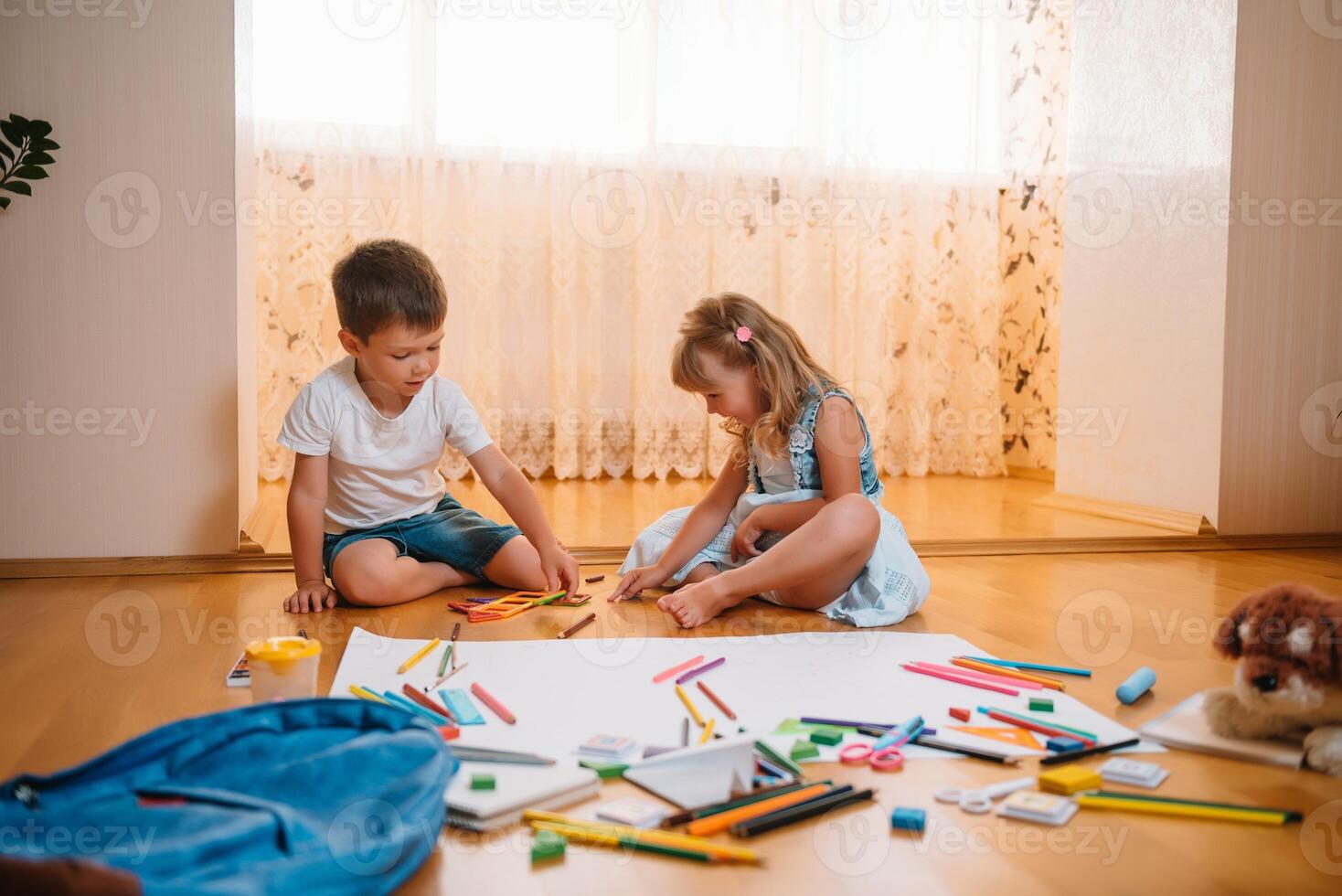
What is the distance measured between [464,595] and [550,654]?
0.43 m

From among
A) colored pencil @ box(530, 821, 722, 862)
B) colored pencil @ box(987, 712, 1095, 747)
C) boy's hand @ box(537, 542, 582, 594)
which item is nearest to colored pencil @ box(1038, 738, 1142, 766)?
colored pencil @ box(987, 712, 1095, 747)

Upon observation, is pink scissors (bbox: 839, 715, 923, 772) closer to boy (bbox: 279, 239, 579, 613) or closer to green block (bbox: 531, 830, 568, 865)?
green block (bbox: 531, 830, 568, 865)

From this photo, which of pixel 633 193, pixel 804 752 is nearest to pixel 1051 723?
pixel 804 752

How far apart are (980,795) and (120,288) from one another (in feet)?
5.22

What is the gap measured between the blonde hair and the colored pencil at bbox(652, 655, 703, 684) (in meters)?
0.44

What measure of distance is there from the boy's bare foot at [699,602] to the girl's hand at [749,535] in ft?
0.50

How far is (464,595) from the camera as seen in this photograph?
1675mm

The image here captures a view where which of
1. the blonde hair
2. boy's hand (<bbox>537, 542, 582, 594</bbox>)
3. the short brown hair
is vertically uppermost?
the short brown hair

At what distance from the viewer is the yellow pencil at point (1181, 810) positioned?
817 millimetres

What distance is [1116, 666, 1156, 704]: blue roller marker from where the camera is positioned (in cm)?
111

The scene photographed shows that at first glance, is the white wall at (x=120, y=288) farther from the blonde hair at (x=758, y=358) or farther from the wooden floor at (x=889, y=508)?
the blonde hair at (x=758, y=358)

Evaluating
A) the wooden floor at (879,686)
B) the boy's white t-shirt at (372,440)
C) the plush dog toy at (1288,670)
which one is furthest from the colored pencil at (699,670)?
the boy's white t-shirt at (372,440)

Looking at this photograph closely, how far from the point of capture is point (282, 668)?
3.16 ft

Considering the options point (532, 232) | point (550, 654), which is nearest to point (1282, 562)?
point (550, 654)
